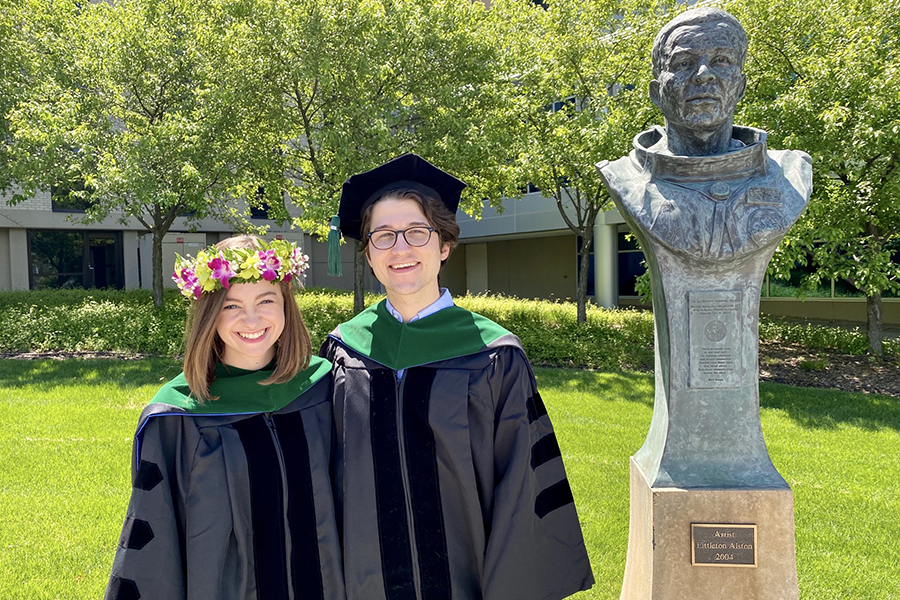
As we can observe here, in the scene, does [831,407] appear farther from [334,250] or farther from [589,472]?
[334,250]

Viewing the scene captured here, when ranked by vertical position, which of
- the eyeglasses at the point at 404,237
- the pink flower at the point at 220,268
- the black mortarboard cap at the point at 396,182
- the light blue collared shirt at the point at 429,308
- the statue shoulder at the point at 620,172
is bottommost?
the light blue collared shirt at the point at 429,308

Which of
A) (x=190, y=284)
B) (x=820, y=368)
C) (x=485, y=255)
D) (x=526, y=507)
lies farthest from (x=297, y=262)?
(x=485, y=255)

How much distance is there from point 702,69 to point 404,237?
4.13 feet

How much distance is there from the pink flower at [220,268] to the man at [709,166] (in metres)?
1.55

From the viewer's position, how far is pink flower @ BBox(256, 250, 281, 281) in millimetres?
1888

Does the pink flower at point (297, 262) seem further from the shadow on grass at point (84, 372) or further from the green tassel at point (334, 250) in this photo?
the shadow on grass at point (84, 372)

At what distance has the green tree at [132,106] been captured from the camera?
28.9 feet

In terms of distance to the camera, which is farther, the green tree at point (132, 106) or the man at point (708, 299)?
the green tree at point (132, 106)

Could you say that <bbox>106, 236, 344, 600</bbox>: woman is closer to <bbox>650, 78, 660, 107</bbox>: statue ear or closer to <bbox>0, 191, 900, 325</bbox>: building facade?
<bbox>650, 78, 660, 107</bbox>: statue ear

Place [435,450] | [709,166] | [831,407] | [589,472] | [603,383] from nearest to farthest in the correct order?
1. [435,450]
2. [709,166]
3. [589,472]
4. [831,407]
5. [603,383]

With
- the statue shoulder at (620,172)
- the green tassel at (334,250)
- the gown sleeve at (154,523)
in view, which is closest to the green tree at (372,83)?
the green tassel at (334,250)

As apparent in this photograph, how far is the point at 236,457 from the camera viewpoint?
1.77m

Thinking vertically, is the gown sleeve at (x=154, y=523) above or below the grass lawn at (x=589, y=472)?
above

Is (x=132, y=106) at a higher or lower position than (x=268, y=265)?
higher
